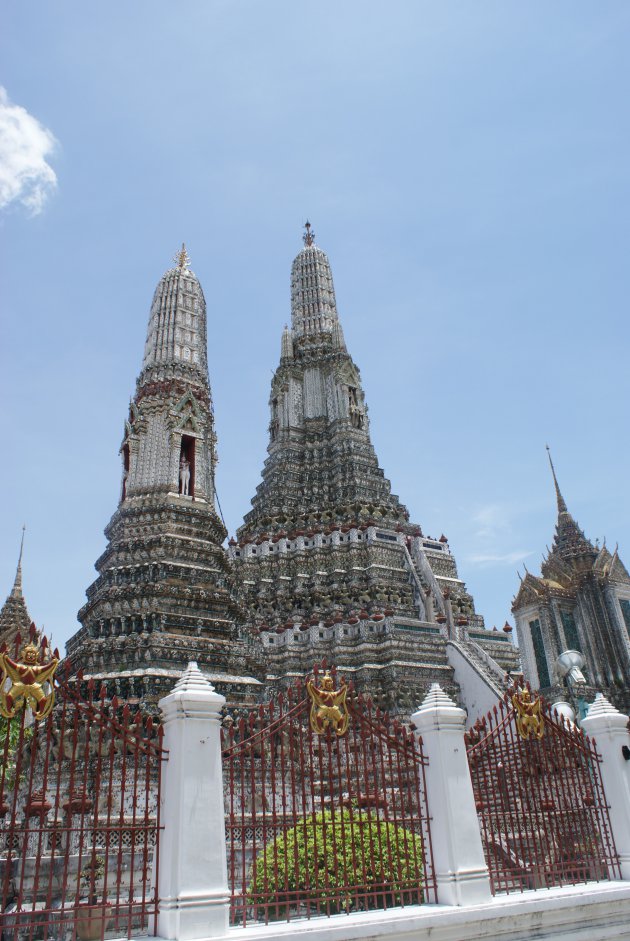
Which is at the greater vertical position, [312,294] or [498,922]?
Answer: [312,294]

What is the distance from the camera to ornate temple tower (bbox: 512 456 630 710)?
43.3 m

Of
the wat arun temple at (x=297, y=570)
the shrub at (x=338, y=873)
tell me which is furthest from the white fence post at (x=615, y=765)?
the wat arun temple at (x=297, y=570)

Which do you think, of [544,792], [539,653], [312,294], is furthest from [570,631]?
[544,792]

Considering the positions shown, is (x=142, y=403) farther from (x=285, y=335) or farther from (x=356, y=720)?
(x=285, y=335)

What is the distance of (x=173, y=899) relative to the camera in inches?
264

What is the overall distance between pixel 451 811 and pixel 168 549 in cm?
1424

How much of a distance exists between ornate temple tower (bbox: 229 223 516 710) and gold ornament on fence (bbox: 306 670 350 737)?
16.2 metres

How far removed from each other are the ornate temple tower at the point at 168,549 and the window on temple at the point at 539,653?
93.8 ft

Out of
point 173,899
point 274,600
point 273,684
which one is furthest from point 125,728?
point 274,600

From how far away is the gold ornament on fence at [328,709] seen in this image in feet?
27.5

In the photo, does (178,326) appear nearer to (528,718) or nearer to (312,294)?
(528,718)

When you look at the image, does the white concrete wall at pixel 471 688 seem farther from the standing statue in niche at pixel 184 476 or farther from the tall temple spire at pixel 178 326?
the tall temple spire at pixel 178 326

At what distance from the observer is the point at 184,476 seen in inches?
931

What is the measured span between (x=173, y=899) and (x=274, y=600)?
88.4ft
